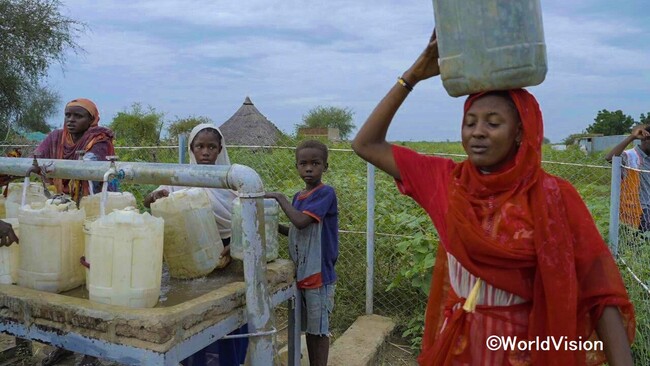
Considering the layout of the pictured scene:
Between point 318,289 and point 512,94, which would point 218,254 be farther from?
point 512,94

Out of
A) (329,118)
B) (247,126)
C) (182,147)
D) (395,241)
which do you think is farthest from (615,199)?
(329,118)

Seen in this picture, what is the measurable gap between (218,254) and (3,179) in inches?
42.6

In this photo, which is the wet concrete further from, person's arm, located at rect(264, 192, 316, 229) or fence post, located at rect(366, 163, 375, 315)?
fence post, located at rect(366, 163, 375, 315)

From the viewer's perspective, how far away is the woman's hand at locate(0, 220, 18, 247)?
1.94 m

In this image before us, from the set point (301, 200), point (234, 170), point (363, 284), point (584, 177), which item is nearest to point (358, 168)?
point (363, 284)

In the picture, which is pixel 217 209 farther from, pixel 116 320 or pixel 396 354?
pixel 396 354

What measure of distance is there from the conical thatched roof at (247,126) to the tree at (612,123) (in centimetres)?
3196

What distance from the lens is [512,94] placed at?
1.49 m

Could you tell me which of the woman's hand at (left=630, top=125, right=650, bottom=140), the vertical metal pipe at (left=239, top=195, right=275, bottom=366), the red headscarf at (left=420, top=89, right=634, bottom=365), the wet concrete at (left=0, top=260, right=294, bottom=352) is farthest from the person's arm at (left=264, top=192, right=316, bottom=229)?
the woman's hand at (left=630, top=125, right=650, bottom=140)

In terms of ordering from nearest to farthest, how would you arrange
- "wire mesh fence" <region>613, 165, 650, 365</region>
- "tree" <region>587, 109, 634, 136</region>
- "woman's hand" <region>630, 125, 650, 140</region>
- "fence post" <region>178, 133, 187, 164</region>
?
1. "wire mesh fence" <region>613, 165, 650, 365</region>
2. "woman's hand" <region>630, 125, 650, 140</region>
3. "fence post" <region>178, 133, 187, 164</region>
4. "tree" <region>587, 109, 634, 136</region>

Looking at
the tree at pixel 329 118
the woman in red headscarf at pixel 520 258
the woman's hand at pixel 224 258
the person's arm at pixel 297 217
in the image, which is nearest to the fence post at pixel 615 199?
the person's arm at pixel 297 217

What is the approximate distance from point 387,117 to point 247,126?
1554 centimetres

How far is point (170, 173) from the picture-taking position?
1826 mm

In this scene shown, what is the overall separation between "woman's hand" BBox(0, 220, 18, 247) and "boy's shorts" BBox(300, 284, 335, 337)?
154cm
